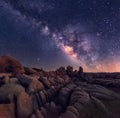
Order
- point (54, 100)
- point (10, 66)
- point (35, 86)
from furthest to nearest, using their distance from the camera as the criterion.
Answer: point (10, 66)
point (35, 86)
point (54, 100)

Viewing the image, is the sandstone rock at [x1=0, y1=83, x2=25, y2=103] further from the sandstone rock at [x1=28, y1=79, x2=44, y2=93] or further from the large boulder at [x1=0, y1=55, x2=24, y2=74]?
the large boulder at [x1=0, y1=55, x2=24, y2=74]

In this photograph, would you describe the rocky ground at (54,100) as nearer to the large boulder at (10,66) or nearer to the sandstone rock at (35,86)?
the sandstone rock at (35,86)

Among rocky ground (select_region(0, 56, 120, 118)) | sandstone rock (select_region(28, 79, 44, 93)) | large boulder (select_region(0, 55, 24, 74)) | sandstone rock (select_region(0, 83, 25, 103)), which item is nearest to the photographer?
rocky ground (select_region(0, 56, 120, 118))

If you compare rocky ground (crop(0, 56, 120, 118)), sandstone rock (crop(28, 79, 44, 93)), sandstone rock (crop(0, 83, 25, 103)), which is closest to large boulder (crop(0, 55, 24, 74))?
rocky ground (crop(0, 56, 120, 118))

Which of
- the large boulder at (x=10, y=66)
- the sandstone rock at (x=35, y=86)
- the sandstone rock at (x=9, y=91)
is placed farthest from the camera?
the large boulder at (x=10, y=66)

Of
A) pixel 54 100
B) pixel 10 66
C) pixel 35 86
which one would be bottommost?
pixel 54 100

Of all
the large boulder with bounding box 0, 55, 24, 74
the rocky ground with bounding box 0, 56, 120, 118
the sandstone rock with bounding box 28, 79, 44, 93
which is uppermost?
the large boulder with bounding box 0, 55, 24, 74

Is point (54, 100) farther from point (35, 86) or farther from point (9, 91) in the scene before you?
point (9, 91)

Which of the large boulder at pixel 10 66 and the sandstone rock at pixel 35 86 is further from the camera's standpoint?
the large boulder at pixel 10 66

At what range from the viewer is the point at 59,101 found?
74.2 ft

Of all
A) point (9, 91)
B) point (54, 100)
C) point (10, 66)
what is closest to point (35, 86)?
point (9, 91)

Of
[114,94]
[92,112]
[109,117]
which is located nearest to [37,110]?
[92,112]

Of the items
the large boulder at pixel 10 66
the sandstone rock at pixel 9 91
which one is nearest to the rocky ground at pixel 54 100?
the sandstone rock at pixel 9 91

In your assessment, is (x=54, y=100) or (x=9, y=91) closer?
(x=54, y=100)
